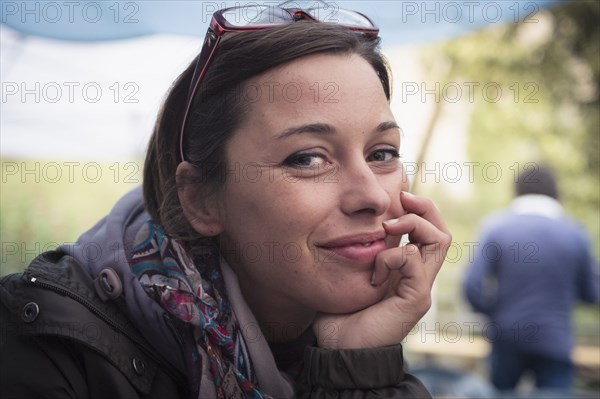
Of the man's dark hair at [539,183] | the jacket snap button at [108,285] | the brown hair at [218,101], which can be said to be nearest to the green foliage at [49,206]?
the brown hair at [218,101]

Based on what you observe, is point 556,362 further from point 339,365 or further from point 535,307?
point 339,365

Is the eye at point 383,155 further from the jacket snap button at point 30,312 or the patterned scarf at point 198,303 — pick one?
the jacket snap button at point 30,312

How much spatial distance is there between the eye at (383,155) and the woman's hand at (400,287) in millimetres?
120

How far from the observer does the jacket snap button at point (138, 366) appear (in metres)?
1.84

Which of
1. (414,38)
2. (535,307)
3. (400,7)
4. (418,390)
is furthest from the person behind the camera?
(535,307)

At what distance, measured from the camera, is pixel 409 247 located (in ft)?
6.68

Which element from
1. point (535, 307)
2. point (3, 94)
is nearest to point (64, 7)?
point (3, 94)

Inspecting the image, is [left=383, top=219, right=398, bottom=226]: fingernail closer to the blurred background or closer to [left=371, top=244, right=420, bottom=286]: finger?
[left=371, top=244, right=420, bottom=286]: finger

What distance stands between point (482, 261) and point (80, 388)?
4.10m

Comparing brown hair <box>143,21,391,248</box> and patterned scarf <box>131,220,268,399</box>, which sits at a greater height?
brown hair <box>143,21,391,248</box>

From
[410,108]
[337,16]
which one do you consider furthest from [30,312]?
[410,108]

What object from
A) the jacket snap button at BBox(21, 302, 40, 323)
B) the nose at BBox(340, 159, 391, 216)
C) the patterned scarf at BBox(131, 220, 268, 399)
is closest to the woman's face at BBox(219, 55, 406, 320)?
the nose at BBox(340, 159, 391, 216)

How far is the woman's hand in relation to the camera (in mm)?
1970

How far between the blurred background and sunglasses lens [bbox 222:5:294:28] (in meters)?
0.29
